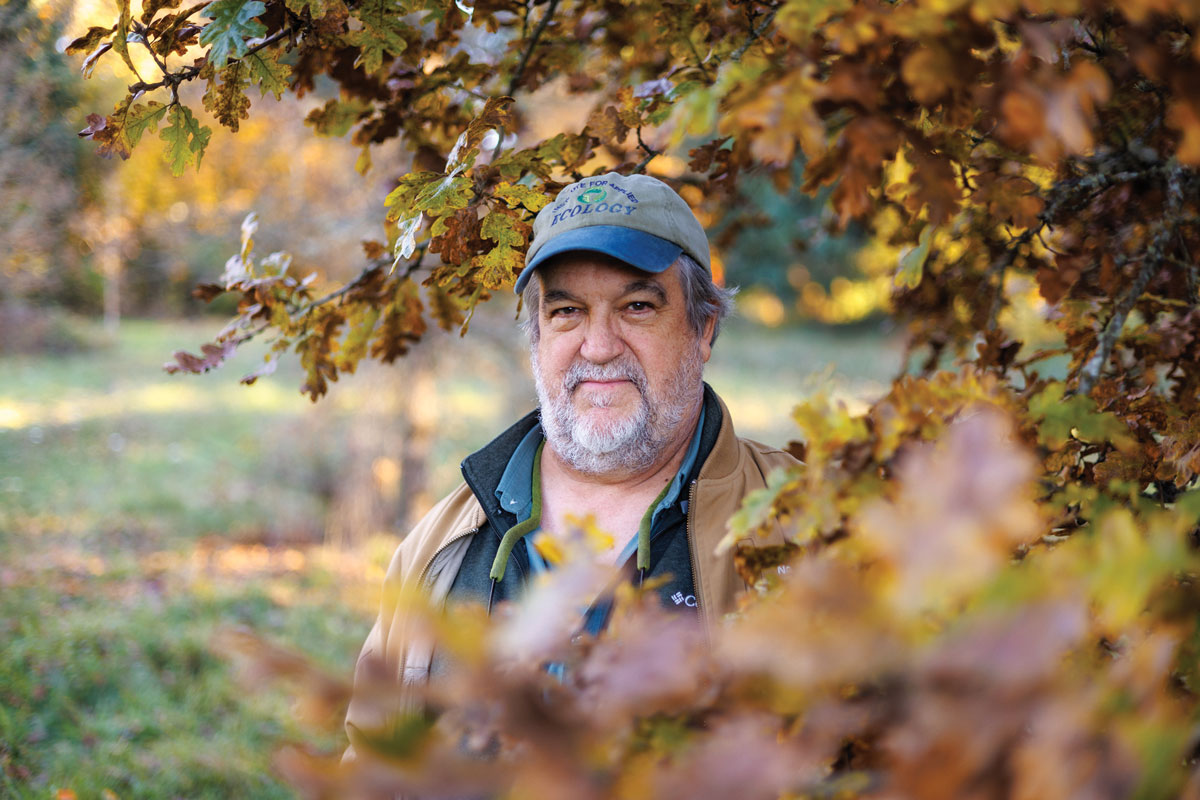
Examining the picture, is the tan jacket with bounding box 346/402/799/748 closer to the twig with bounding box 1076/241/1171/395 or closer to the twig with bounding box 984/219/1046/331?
the twig with bounding box 1076/241/1171/395

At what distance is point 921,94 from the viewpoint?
2.82 feet

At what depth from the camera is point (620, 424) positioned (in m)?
2.01

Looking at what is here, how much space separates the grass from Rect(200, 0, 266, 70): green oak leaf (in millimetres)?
1040

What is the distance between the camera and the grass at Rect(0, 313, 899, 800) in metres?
3.62

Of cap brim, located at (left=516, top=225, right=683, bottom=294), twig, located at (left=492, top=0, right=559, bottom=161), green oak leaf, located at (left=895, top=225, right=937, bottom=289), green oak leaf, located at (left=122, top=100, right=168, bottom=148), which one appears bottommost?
green oak leaf, located at (left=895, top=225, right=937, bottom=289)

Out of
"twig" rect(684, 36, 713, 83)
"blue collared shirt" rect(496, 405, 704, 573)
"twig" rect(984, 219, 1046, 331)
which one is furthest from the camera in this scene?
"twig" rect(984, 219, 1046, 331)

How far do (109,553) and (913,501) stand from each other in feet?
23.9

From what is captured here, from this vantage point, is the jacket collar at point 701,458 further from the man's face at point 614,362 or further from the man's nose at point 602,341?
the man's nose at point 602,341

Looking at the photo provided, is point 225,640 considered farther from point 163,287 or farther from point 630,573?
point 163,287

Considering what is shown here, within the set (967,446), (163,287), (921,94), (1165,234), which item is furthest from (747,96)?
(163,287)

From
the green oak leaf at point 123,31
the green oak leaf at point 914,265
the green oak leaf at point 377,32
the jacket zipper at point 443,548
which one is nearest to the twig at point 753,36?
the green oak leaf at point 914,265

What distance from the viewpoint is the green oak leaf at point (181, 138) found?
1574mm

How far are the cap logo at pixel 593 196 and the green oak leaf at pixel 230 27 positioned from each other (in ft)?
2.37

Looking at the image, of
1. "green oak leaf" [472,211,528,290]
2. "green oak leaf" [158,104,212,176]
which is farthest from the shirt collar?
"green oak leaf" [158,104,212,176]
